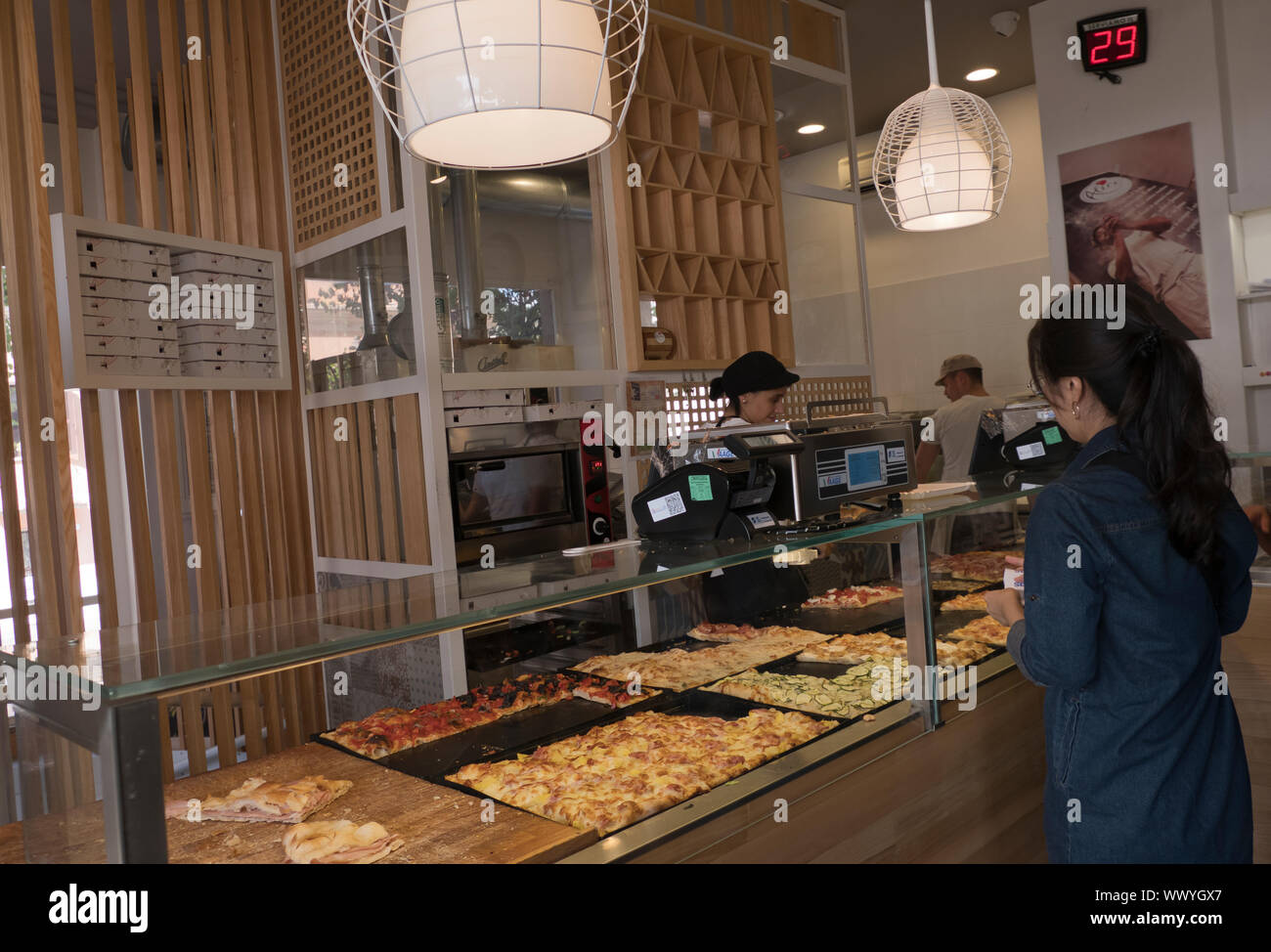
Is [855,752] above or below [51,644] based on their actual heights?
below

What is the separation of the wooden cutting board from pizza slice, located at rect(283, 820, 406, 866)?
0.02m

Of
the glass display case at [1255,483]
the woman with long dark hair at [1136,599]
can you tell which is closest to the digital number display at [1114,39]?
the glass display case at [1255,483]

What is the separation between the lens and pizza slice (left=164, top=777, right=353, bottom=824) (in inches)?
69.6

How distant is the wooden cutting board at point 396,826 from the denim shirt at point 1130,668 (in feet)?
2.84

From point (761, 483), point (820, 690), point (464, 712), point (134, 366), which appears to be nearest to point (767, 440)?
point (761, 483)

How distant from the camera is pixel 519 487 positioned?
421cm

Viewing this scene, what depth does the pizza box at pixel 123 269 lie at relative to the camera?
11.1 feet

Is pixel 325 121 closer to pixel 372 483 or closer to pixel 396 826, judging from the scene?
pixel 372 483

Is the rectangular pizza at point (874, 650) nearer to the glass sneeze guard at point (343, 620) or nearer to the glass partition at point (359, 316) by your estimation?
the glass sneeze guard at point (343, 620)

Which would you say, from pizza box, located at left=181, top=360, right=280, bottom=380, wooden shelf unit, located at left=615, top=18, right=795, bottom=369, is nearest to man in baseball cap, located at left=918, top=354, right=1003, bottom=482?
wooden shelf unit, located at left=615, top=18, right=795, bottom=369
